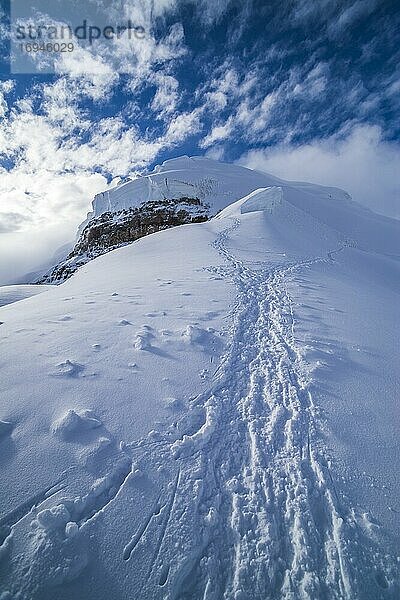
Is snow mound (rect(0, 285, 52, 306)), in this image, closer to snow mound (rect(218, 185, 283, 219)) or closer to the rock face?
snow mound (rect(218, 185, 283, 219))

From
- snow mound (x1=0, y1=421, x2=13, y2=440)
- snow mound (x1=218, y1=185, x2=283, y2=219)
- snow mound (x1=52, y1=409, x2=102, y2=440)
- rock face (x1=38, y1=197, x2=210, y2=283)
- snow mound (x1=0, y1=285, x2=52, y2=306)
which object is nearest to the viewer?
snow mound (x1=0, y1=421, x2=13, y2=440)

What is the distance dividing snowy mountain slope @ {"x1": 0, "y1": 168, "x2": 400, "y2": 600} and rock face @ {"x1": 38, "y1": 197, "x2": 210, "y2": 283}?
40518 mm

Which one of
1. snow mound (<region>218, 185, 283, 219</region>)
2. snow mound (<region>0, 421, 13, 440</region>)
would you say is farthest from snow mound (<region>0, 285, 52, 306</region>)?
snow mound (<region>218, 185, 283, 219</region>)

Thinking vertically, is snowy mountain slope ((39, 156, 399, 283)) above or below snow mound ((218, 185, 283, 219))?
above

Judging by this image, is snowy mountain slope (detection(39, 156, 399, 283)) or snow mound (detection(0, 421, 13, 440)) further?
snowy mountain slope (detection(39, 156, 399, 283))

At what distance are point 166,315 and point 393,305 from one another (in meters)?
6.73

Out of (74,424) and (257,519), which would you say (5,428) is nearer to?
(74,424)

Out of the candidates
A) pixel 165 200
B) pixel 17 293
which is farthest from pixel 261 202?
pixel 165 200

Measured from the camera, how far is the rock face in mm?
46062

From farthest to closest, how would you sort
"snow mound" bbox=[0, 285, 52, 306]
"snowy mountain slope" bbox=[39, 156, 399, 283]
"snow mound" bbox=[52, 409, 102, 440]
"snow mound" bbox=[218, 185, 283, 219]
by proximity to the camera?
"snowy mountain slope" bbox=[39, 156, 399, 283] < "snow mound" bbox=[218, 185, 283, 219] < "snow mound" bbox=[0, 285, 52, 306] < "snow mound" bbox=[52, 409, 102, 440]

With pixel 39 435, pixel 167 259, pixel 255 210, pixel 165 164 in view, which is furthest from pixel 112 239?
pixel 39 435

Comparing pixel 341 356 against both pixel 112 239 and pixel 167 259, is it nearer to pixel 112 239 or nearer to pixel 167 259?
pixel 167 259

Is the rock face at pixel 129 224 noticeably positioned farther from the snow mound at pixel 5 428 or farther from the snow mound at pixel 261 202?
the snow mound at pixel 5 428

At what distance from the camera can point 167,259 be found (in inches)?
482
